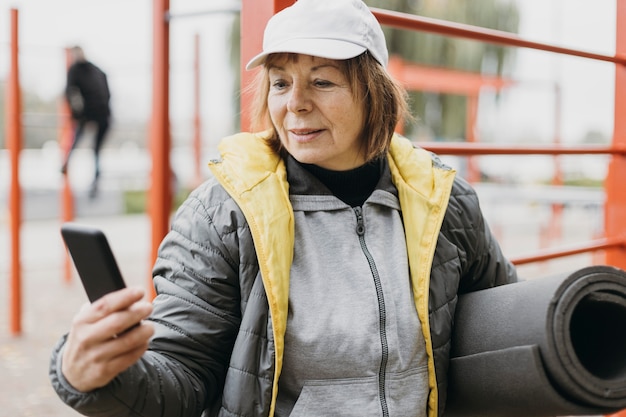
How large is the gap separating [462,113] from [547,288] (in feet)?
44.8

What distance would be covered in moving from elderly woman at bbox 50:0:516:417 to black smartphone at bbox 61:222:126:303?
7.3 inches

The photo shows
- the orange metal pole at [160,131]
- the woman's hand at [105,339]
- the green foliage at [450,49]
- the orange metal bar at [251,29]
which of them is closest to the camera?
the woman's hand at [105,339]

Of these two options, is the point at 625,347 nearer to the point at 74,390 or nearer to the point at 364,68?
the point at 364,68

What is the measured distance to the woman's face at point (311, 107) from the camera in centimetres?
147

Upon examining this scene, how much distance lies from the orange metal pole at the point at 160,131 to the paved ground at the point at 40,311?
160 centimetres

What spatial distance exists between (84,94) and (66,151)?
0.52 meters

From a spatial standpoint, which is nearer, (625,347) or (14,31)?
(625,347)

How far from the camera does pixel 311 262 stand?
142cm

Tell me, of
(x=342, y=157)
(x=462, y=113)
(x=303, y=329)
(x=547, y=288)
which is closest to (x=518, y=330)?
(x=547, y=288)

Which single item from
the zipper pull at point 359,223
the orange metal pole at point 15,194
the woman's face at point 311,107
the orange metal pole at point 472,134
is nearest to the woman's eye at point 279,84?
the woman's face at point 311,107

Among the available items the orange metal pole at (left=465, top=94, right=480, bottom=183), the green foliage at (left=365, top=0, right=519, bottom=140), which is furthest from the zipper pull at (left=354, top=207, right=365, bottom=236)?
the green foliage at (left=365, top=0, right=519, bottom=140)

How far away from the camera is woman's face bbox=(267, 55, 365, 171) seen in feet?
4.82

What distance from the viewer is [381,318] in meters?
1.40

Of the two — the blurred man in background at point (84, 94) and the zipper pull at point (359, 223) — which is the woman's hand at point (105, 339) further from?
the blurred man in background at point (84, 94)
